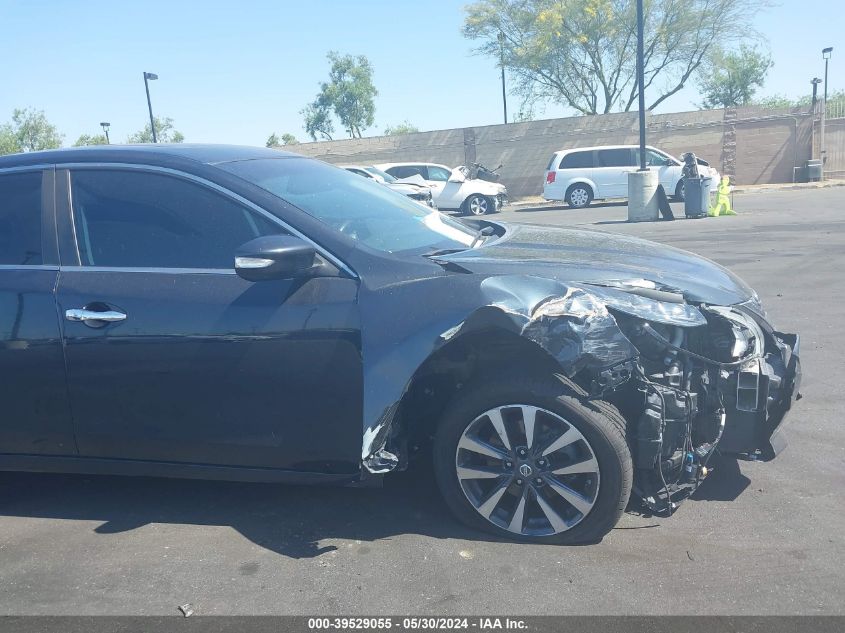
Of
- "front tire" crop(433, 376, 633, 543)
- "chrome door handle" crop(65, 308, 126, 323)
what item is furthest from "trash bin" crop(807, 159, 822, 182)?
"chrome door handle" crop(65, 308, 126, 323)

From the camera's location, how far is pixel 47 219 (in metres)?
3.76

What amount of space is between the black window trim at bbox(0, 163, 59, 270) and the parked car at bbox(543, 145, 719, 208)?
2177cm

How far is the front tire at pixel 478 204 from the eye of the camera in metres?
24.2

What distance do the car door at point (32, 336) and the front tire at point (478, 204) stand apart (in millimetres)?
20865

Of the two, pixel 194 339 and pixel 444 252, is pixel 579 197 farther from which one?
pixel 194 339

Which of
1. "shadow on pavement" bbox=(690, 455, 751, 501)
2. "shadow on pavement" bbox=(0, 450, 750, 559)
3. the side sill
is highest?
the side sill

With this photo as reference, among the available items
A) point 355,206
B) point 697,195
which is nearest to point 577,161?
point 697,195

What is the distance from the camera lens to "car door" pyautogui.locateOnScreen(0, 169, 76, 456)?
359cm

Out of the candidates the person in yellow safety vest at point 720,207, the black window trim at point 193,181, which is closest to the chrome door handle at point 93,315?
the black window trim at point 193,181

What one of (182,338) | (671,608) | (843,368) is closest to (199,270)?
(182,338)

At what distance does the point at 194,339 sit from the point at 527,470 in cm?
159

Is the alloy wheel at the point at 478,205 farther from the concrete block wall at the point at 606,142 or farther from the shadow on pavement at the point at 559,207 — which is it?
the concrete block wall at the point at 606,142

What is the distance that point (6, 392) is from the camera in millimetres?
3654

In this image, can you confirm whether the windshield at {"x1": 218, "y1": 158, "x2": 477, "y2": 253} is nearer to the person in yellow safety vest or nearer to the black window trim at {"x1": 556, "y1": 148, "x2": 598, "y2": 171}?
the person in yellow safety vest
